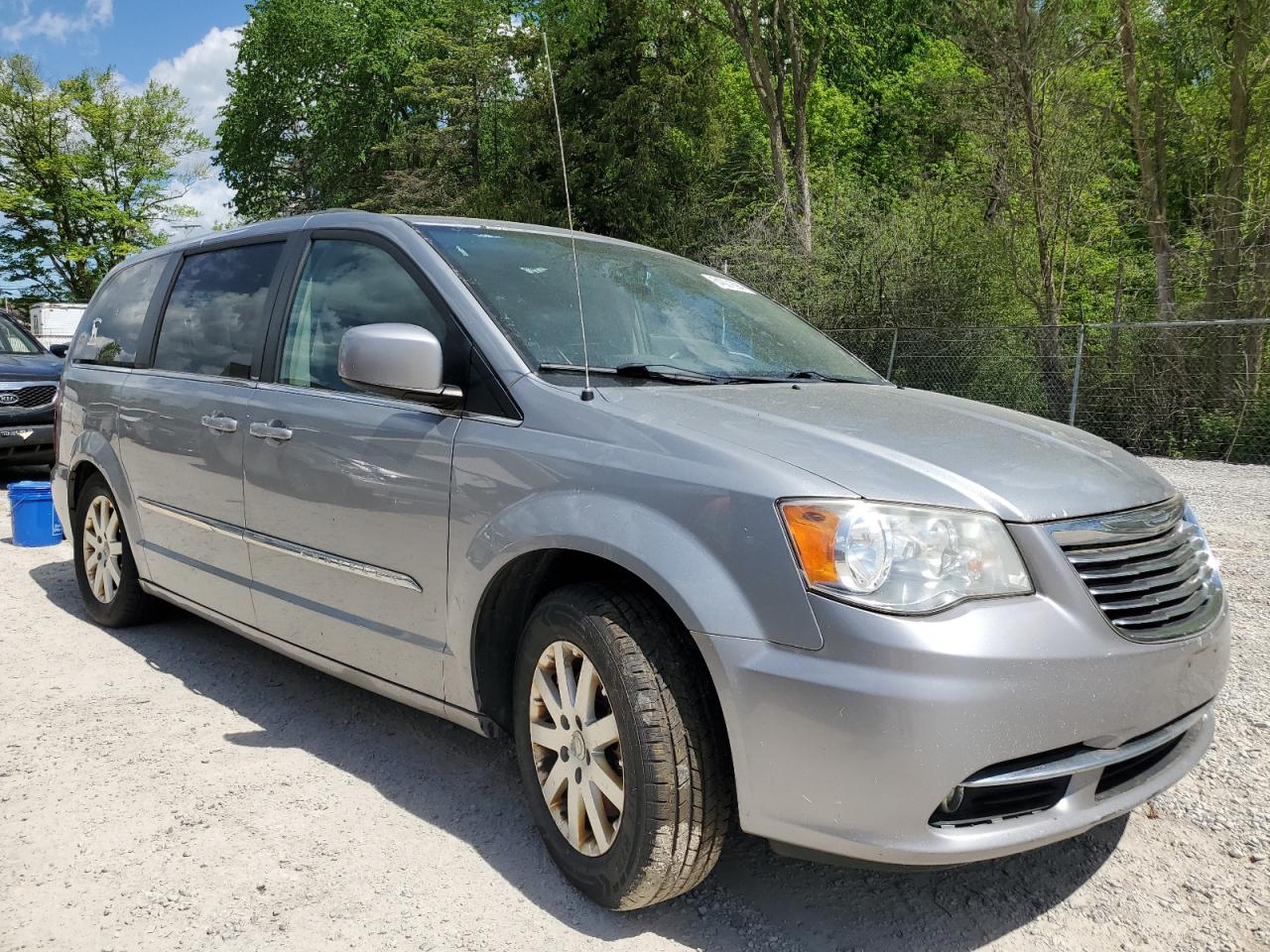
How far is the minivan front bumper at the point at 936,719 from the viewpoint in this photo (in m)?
2.08

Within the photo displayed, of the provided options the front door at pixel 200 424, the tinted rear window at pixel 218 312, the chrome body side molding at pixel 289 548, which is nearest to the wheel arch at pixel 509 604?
the chrome body side molding at pixel 289 548

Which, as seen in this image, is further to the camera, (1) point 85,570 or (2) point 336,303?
(1) point 85,570

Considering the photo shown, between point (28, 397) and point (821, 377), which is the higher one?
point (821, 377)

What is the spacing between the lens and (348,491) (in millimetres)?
3211

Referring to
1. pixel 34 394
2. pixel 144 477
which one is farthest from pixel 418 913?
pixel 34 394

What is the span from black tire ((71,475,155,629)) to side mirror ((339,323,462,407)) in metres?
2.47

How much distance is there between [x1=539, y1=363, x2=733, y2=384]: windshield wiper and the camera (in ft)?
9.62

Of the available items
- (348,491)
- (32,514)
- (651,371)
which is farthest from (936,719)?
(32,514)

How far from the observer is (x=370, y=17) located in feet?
126

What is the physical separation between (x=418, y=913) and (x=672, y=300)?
83.3 inches

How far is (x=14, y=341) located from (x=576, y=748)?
1140cm

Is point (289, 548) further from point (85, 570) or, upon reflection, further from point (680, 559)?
point (85, 570)

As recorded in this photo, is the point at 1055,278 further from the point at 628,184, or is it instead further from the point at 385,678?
the point at 385,678

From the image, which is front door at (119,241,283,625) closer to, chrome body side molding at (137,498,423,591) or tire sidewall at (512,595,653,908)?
chrome body side molding at (137,498,423,591)
